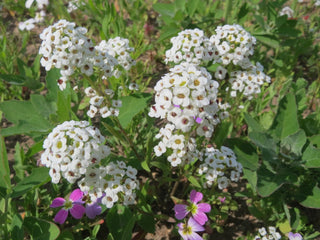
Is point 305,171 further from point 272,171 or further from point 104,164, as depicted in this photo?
point 104,164

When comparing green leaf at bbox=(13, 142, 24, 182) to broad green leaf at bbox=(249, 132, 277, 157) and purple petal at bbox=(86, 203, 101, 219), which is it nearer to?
purple petal at bbox=(86, 203, 101, 219)

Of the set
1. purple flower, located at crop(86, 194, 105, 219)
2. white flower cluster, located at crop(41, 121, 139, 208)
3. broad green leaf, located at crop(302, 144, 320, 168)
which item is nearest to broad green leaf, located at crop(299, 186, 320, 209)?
broad green leaf, located at crop(302, 144, 320, 168)

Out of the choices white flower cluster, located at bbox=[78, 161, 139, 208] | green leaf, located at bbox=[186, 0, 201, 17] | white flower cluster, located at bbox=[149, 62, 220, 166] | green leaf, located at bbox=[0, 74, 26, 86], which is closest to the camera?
white flower cluster, located at bbox=[149, 62, 220, 166]

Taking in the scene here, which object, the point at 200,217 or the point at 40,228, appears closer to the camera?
the point at 40,228

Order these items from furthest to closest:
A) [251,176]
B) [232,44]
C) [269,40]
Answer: [269,40]
[232,44]
[251,176]

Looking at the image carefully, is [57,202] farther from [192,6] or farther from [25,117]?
[192,6]

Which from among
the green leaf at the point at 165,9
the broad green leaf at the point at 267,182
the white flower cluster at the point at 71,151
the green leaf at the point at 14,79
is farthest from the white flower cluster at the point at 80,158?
the green leaf at the point at 165,9

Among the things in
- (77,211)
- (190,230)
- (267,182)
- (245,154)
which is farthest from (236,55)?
(77,211)
